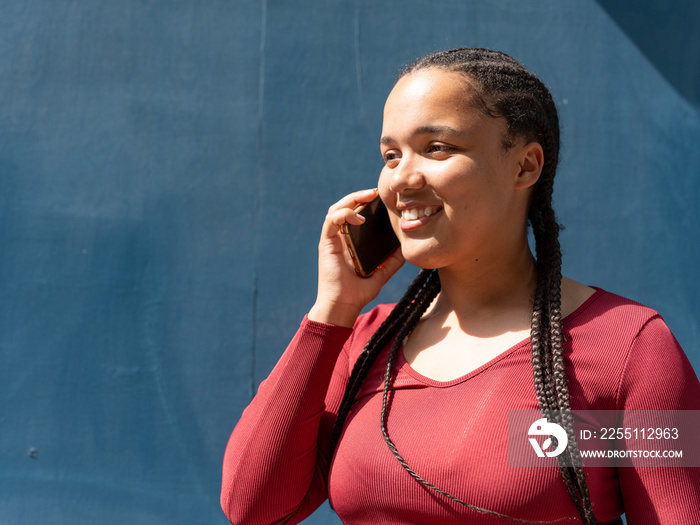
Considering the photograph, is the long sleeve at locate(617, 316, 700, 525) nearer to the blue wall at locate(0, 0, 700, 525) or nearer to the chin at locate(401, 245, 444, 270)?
the chin at locate(401, 245, 444, 270)

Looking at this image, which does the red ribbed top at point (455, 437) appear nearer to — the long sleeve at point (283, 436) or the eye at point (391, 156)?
the long sleeve at point (283, 436)

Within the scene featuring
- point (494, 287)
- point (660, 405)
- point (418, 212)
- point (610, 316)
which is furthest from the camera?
point (494, 287)

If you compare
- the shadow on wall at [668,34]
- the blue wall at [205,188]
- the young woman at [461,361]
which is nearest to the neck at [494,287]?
the young woman at [461,361]

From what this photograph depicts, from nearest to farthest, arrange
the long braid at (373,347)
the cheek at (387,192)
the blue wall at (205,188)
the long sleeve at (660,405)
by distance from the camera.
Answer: the long sleeve at (660,405), the cheek at (387,192), the long braid at (373,347), the blue wall at (205,188)

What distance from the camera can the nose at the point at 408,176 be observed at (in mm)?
1457

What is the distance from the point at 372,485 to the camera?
A: 4.66ft

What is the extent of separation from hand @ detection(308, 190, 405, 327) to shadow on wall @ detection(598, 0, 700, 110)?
1.33m

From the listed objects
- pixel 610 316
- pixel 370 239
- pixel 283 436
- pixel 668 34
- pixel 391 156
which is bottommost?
pixel 283 436

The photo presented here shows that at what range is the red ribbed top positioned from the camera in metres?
1.28

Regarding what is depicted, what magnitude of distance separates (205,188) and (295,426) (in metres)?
1.12

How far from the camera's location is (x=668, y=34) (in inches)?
94.7

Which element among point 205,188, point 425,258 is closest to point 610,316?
point 425,258

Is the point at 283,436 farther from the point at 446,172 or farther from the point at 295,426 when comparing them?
the point at 446,172

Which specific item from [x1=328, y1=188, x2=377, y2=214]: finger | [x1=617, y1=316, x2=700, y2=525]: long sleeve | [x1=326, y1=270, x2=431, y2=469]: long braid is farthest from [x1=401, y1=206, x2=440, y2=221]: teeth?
[x1=617, y1=316, x2=700, y2=525]: long sleeve
